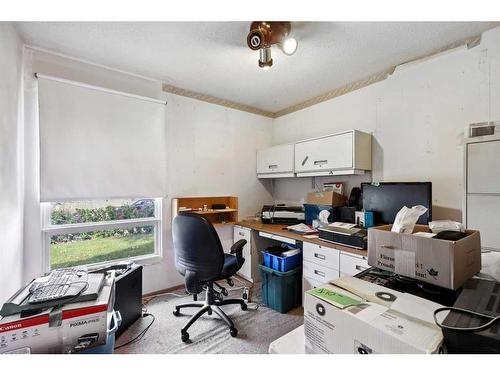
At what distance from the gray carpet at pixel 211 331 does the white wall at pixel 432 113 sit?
173cm

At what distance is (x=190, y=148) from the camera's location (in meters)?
2.83

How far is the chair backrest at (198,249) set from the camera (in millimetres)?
1799

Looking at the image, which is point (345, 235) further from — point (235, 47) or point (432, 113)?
point (235, 47)

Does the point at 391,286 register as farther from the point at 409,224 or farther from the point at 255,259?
the point at 255,259

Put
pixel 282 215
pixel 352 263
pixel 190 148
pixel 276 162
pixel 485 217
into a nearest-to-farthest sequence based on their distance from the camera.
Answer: pixel 485 217, pixel 352 263, pixel 190 148, pixel 282 215, pixel 276 162

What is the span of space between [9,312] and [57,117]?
5.79 feet

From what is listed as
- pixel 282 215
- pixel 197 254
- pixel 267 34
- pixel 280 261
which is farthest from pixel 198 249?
pixel 267 34

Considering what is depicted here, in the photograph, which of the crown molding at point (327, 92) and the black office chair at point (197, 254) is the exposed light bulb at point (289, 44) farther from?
the black office chair at point (197, 254)

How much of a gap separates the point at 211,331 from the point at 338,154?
6.97 ft

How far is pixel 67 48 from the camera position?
194 centimetres

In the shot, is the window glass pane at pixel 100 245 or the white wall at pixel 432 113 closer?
the white wall at pixel 432 113

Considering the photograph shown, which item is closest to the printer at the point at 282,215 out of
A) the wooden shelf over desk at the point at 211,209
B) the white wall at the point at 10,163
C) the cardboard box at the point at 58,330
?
the wooden shelf over desk at the point at 211,209

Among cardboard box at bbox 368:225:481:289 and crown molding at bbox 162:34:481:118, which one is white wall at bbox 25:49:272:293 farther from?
cardboard box at bbox 368:225:481:289
